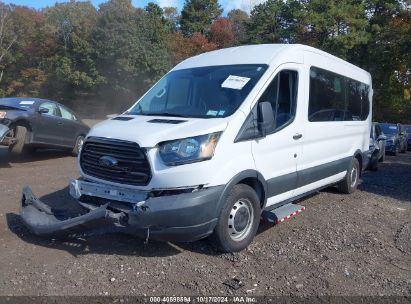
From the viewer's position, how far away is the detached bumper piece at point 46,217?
4524mm

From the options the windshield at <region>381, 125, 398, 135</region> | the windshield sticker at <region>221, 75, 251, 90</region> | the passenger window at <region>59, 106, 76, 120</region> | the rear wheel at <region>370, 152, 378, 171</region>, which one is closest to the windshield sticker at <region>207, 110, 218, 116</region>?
the windshield sticker at <region>221, 75, 251, 90</region>

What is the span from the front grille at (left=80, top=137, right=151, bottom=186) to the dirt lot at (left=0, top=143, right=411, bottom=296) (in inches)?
35.9

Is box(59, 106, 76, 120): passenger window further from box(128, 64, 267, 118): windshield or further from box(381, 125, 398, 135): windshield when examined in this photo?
box(381, 125, 398, 135): windshield

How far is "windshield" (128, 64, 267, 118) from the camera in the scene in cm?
511

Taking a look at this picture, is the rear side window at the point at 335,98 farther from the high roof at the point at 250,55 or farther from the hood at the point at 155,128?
the hood at the point at 155,128

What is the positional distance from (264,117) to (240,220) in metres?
1.25

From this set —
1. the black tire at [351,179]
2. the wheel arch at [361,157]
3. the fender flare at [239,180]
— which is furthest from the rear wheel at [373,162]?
the fender flare at [239,180]

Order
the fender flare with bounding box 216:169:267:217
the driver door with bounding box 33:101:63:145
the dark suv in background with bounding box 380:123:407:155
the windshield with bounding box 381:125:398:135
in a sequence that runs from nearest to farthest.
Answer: the fender flare with bounding box 216:169:267:217
the driver door with bounding box 33:101:63:145
the dark suv in background with bounding box 380:123:407:155
the windshield with bounding box 381:125:398:135

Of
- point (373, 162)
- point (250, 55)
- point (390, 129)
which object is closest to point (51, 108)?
point (250, 55)

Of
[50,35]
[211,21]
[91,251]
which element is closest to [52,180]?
[91,251]

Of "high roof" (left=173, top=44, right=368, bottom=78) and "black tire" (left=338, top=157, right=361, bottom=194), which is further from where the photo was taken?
"black tire" (left=338, top=157, right=361, bottom=194)

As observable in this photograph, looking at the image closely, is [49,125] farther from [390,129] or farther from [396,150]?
[390,129]

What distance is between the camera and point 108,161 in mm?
4762

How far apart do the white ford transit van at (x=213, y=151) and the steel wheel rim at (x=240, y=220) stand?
1 cm
